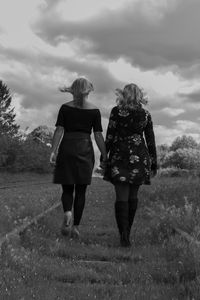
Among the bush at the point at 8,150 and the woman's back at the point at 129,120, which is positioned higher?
the bush at the point at 8,150

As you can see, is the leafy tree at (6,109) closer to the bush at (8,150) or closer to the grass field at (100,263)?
the bush at (8,150)

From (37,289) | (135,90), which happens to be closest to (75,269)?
(37,289)

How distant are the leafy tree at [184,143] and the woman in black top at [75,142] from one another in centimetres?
9222

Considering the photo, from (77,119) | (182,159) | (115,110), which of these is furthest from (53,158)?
(182,159)

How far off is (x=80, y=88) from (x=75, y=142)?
2.57ft

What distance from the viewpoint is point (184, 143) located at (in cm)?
9994

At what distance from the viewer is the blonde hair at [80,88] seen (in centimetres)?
797

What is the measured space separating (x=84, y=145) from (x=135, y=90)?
1184 millimetres

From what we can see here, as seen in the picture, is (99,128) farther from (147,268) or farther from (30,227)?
(147,268)

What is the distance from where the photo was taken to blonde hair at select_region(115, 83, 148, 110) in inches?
298

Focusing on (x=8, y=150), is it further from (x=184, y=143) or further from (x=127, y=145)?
(x=184, y=143)

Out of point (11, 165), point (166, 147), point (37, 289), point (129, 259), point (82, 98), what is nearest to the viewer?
point (37, 289)

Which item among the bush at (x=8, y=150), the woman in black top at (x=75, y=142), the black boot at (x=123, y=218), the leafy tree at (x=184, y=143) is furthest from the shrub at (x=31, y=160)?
the leafy tree at (x=184, y=143)

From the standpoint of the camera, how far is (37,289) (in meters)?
4.80
